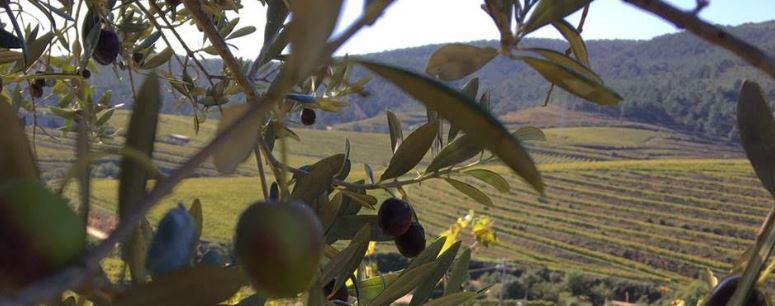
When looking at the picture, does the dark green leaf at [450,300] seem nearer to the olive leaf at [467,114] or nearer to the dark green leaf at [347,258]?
the dark green leaf at [347,258]

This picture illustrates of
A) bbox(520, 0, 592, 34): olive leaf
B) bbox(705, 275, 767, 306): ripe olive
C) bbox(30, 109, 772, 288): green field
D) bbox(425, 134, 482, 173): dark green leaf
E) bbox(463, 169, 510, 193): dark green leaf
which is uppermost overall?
bbox(520, 0, 592, 34): olive leaf

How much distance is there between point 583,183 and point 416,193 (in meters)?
5.59

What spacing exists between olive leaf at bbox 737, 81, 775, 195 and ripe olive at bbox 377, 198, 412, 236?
0.43 metres

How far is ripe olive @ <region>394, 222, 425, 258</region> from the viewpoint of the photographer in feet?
2.67

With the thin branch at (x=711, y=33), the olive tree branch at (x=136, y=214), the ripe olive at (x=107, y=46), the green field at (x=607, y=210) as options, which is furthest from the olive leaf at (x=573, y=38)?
the green field at (x=607, y=210)

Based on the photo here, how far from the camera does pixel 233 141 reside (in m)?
0.26

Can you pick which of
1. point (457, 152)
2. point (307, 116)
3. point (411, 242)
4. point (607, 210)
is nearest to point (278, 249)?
point (457, 152)

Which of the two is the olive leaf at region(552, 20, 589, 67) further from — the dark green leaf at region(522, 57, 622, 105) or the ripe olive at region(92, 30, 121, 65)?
the ripe olive at region(92, 30, 121, 65)

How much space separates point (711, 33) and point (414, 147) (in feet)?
1.15

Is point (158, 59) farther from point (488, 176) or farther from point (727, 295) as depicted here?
point (727, 295)

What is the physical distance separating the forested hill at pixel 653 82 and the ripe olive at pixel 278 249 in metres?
26.3

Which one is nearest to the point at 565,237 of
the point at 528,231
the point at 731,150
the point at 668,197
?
the point at 528,231

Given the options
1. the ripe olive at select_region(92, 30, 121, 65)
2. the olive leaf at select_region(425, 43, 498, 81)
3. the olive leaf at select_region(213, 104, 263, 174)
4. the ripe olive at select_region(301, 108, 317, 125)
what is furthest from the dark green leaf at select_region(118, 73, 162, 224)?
the ripe olive at select_region(301, 108, 317, 125)

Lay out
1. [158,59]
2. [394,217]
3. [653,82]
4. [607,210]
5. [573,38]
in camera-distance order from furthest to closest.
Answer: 1. [653,82]
2. [607,210]
3. [158,59]
4. [394,217]
5. [573,38]
